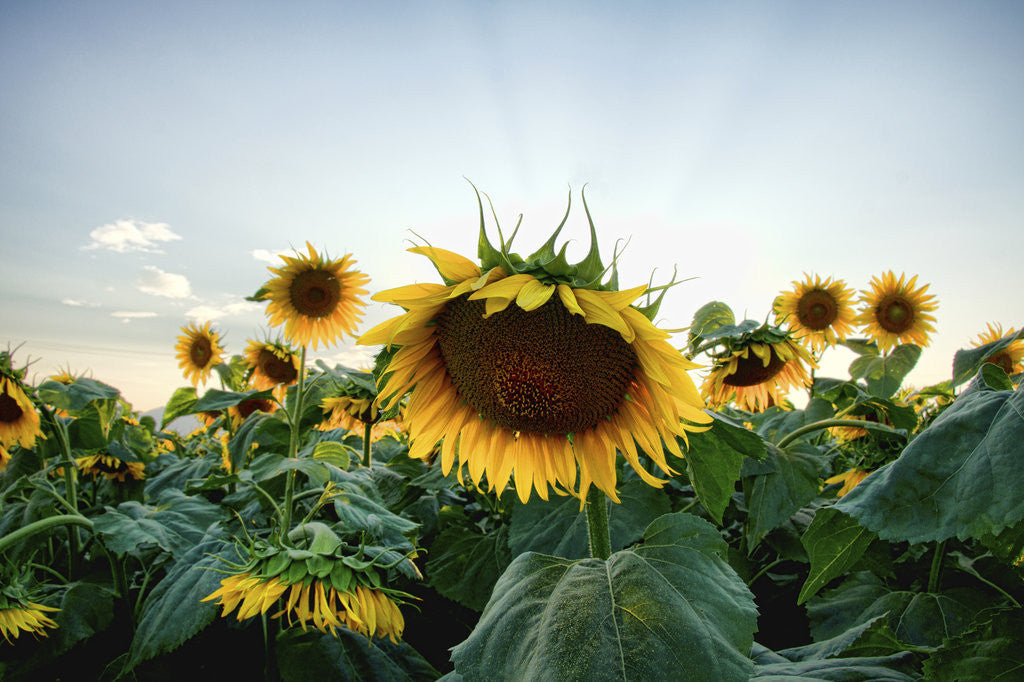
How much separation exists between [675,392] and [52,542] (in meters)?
3.81

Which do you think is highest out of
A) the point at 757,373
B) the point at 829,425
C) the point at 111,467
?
the point at 757,373

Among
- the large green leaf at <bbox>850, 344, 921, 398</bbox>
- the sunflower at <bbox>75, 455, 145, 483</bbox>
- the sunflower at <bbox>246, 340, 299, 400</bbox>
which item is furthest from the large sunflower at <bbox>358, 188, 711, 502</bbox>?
the sunflower at <bbox>75, 455, 145, 483</bbox>

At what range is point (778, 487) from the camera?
80.7 inches

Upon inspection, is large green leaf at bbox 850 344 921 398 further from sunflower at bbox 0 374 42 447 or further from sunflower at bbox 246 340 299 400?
sunflower at bbox 0 374 42 447

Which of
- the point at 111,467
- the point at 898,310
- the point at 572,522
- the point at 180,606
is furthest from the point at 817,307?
the point at 111,467

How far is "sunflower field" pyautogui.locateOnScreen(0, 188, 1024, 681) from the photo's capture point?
105cm

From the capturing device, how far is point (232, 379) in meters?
4.57

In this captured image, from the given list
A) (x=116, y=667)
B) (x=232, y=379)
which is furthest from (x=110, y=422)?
(x=116, y=667)

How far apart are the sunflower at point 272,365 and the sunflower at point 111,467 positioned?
3.46 feet

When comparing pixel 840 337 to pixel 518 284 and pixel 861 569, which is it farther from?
pixel 518 284

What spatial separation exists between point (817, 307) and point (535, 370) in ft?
16.4

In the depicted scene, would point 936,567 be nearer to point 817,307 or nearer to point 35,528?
point 35,528

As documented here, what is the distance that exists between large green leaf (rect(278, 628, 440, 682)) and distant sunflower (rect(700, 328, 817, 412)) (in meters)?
1.98

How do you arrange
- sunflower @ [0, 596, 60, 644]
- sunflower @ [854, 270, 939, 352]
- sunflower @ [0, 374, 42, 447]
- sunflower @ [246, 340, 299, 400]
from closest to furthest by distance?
sunflower @ [0, 596, 60, 644], sunflower @ [0, 374, 42, 447], sunflower @ [246, 340, 299, 400], sunflower @ [854, 270, 939, 352]
